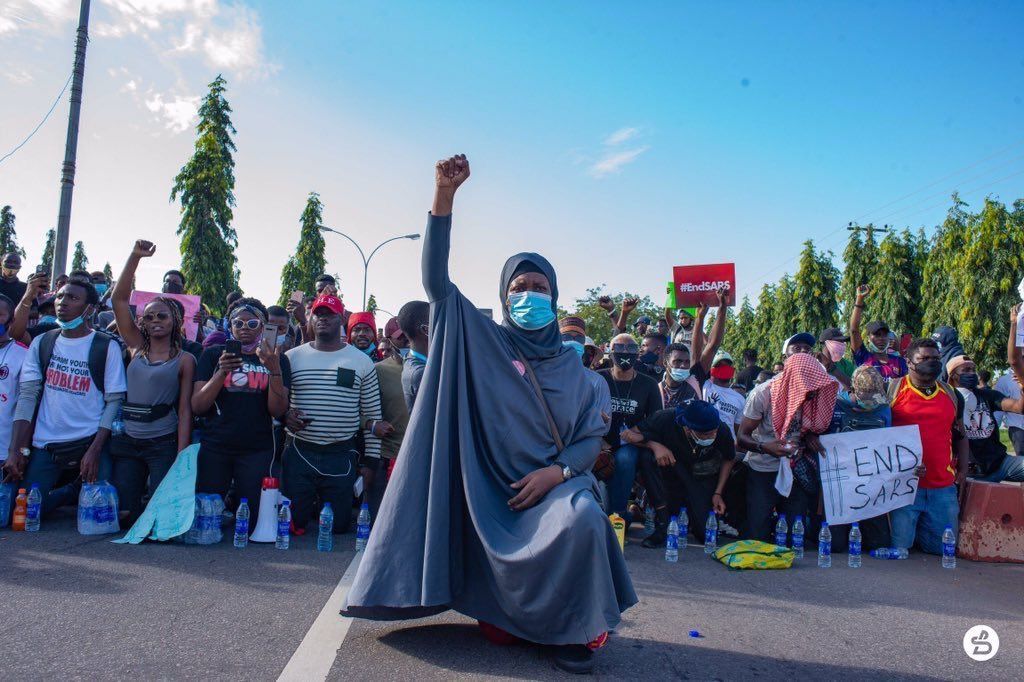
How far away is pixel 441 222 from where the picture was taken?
4.02 metres

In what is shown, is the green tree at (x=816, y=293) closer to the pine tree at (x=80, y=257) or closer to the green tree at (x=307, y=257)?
the green tree at (x=307, y=257)

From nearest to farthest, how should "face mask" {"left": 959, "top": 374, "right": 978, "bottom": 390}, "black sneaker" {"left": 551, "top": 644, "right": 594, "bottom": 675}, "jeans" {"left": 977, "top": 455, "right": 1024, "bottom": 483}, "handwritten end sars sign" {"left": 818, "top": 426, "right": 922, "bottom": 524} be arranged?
"black sneaker" {"left": 551, "top": 644, "right": 594, "bottom": 675}, "handwritten end sars sign" {"left": 818, "top": 426, "right": 922, "bottom": 524}, "jeans" {"left": 977, "top": 455, "right": 1024, "bottom": 483}, "face mask" {"left": 959, "top": 374, "right": 978, "bottom": 390}

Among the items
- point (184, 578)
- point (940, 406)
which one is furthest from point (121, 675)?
point (940, 406)

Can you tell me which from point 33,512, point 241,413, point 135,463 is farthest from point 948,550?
point 33,512

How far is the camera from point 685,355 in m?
8.56

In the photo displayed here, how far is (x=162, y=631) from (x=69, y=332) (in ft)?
13.0

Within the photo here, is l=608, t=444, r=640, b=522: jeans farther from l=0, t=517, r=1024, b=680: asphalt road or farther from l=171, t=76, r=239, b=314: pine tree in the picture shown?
l=171, t=76, r=239, b=314: pine tree

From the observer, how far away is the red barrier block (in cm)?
743

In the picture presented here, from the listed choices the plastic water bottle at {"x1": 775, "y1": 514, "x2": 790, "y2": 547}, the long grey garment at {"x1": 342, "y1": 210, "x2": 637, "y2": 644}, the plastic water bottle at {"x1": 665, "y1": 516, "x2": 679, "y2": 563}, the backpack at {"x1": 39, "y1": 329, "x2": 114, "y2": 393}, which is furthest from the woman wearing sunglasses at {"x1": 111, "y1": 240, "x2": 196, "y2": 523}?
the plastic water bottle at {"x1": 775, "y1": 514, "x2": 790, "y2": 547}

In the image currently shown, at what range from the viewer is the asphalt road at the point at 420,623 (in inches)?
144

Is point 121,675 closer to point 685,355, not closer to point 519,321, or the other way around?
point 519,321

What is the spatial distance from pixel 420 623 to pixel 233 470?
11.0ft

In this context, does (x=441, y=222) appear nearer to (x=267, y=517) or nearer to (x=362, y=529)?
(x=362, y=529)

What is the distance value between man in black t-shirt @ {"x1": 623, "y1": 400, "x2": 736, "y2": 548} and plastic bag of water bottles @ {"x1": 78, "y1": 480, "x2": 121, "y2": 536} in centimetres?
463
